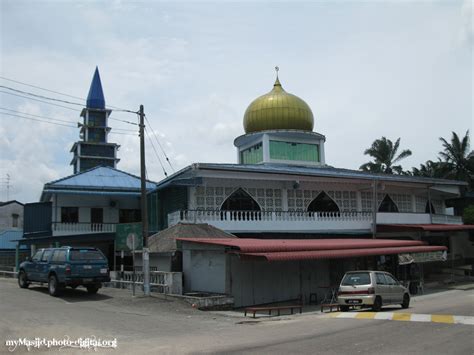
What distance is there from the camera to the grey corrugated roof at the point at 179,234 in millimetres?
21672

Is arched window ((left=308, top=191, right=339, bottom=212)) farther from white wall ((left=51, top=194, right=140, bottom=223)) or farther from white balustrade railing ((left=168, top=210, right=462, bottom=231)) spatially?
white wall ((left=51, top=194, right=140, bottom=223))

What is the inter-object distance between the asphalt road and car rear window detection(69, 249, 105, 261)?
1.46 m

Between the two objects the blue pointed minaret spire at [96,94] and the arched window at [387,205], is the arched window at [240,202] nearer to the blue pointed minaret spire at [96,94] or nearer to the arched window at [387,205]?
the arched window at [387,205]

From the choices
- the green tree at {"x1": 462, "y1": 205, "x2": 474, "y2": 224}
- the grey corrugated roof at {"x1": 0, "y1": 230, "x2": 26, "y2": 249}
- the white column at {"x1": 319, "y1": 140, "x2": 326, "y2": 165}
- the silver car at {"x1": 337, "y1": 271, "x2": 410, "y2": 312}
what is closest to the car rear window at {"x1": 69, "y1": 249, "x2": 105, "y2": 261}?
the silver car at {"x1": 337, "y1": 271, "x2": 410, "y2": 312}

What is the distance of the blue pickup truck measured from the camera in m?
18.1

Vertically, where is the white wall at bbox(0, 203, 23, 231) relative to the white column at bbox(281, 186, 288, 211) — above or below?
above

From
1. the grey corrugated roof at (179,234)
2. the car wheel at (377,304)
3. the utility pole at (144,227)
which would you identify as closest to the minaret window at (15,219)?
the grey corrugated roof at (179,234)

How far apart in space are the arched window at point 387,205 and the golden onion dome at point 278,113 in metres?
7.42

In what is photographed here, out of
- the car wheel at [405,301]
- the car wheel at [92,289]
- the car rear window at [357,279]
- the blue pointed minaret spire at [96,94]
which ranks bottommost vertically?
the car wheel at [405,301]

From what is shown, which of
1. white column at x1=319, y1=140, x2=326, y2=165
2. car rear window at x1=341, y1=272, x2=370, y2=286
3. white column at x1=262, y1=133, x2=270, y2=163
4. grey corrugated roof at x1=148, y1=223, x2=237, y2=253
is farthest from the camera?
white column at x1=319, y1=140, x2=326, y2=165

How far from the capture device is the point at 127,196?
34.4 meters

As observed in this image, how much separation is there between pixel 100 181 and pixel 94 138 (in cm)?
3330

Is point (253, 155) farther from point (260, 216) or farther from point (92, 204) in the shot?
point (92, 204)

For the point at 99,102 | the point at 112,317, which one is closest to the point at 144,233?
the point at 112,317
